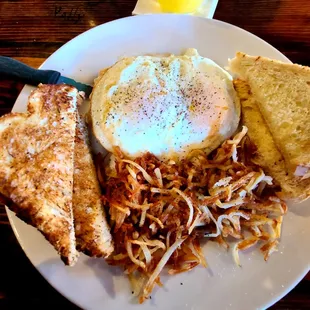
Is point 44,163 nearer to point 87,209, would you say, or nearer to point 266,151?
point 87,209

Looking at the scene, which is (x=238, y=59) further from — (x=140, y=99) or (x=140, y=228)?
(x=140, y=228)

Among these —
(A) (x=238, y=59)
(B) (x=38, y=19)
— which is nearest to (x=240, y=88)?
(A) (x=238, y=59)

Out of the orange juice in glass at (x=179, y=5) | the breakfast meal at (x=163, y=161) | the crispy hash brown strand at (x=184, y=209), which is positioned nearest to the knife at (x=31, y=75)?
the breakfast meal at (x=163, y=161)

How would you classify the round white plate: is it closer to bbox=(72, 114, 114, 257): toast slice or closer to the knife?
bbox=(72, 114, 114, 257): toast slice

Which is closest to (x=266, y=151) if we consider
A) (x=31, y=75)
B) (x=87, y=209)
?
(x=87, y=209)

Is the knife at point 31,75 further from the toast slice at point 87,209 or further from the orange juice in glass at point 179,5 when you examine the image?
the orange juice in glass at point 179,5

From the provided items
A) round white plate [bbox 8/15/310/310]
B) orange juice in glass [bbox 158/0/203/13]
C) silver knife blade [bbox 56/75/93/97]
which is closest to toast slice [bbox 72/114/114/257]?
round white plate [bbox 8/15/310/310]
